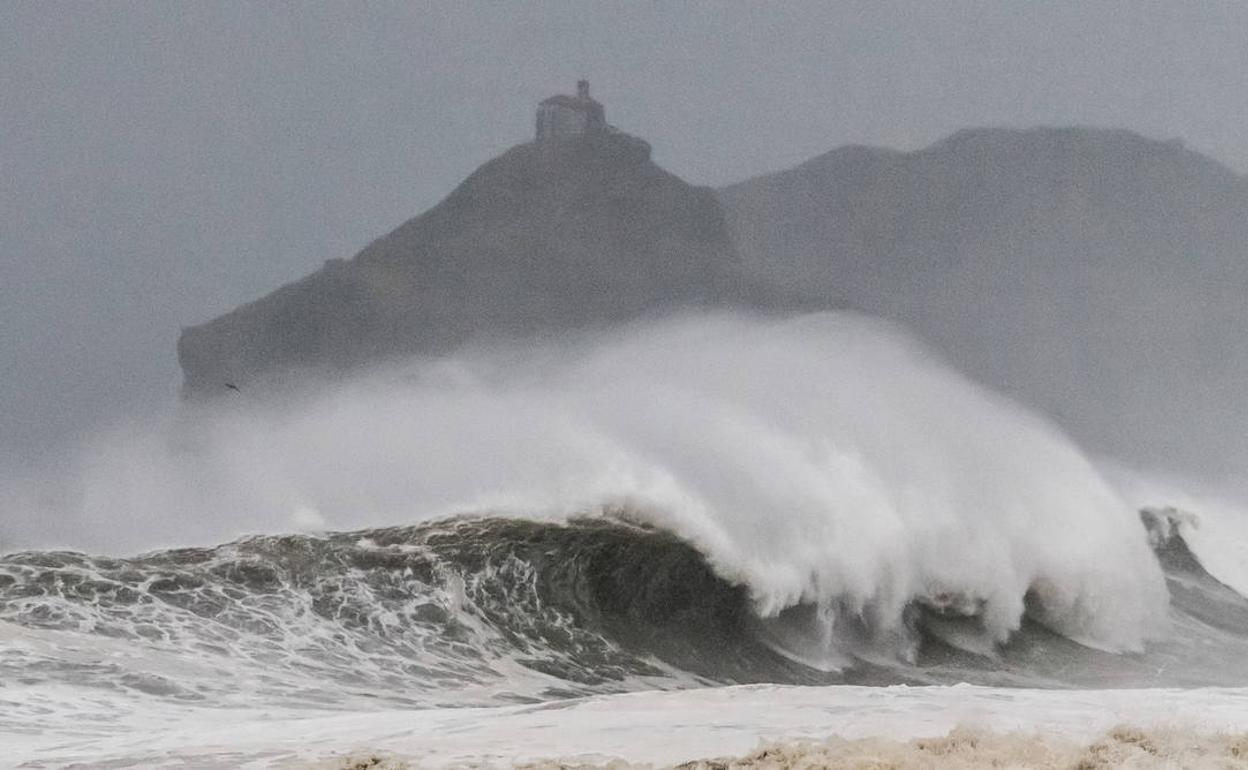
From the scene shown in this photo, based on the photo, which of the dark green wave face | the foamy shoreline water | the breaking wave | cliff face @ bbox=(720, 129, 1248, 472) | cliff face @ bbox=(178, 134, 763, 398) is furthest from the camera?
cliff face @ bbox=(720, 129, 1248, 472)

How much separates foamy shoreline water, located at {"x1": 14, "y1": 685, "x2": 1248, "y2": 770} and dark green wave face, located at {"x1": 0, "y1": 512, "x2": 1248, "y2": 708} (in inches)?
69.7

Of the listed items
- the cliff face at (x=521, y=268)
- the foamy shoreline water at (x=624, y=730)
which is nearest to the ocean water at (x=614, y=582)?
the foamy shoreline water at (x=624, y=730)

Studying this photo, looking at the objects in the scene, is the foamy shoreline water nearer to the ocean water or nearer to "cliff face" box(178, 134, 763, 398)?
the ocean water

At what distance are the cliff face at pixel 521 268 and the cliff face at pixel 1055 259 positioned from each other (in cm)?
2466

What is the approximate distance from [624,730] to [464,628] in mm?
5888

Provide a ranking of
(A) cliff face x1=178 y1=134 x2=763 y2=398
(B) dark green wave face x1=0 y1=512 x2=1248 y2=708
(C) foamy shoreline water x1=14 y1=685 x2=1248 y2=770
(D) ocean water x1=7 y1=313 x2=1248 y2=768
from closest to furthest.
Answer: (C) foamy shoreline water x1=14 y1=685 x2=1248 y2=770, (D) ocean water x1=7 y1=313 x2=1248 y2=768, (B) dark green wave face x1=0 y1=512 x2=1248 y2=708, (A) cliff face x1=178 y1=134 x2=763 y2=398

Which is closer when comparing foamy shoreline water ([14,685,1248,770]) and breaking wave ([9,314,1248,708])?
foamy shoreline water ([14,685,1248,770])

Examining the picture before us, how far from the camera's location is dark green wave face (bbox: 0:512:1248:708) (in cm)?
1037

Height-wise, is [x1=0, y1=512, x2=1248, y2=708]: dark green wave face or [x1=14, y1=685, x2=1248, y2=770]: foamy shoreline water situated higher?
[x1=0, y1=512, x2=1248, y2=708]: dark green wave face

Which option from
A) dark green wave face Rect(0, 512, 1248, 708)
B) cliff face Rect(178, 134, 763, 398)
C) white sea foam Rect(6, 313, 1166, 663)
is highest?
cliff face Rect(178, 134, 763, 398)

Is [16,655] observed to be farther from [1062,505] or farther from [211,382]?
[211,382]

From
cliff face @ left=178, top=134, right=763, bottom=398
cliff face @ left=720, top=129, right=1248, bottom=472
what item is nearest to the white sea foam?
cliff face @ left=178, top=134, right=763, bottom=398

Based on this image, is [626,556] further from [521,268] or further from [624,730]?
[521,268]

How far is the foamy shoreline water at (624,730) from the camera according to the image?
6.40 meters
